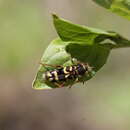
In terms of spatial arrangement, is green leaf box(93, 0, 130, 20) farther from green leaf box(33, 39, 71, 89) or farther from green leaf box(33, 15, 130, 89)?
A: green leaf box(33, 39, 71, 89)

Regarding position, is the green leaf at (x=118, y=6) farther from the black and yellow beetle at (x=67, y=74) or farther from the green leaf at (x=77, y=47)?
the black and yellow beetle at (x=67, y=74)

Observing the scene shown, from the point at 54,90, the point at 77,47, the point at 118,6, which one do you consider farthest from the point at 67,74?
the point at 54,90

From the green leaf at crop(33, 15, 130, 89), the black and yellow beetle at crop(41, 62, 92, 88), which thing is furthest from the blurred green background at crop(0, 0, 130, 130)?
the green leaf at crop(33, 15, 130, 89)

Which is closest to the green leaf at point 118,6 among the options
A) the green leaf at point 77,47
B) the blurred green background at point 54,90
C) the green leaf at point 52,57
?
the green leaf at point 77,47

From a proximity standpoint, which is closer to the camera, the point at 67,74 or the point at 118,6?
the point at 118,6

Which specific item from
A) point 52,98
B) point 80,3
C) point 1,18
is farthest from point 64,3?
point 52,98

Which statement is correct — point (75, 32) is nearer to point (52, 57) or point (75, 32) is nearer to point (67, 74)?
point (52, 57)
